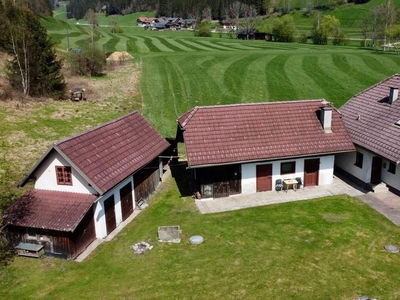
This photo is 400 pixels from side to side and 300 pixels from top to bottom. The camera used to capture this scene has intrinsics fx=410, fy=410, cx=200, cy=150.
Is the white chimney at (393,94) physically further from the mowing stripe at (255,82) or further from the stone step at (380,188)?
the mowing stripe at (255,82)

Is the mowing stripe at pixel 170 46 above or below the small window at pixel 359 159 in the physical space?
above

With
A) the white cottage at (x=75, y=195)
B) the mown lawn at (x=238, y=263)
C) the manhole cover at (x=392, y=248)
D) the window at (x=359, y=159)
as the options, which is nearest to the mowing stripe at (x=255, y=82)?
the window at (x=359, y=159)

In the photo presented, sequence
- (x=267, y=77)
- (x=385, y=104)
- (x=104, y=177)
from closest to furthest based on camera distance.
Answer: (x=104, y=177) < (x=385, y=104) < (x=267, y=77)

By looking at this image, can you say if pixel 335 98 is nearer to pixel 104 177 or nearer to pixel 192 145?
pixel 192 145

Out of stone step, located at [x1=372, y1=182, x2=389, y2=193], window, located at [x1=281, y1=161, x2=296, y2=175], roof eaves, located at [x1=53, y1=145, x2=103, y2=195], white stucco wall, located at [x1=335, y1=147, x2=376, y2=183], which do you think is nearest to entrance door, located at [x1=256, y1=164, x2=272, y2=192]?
window, located at [x1=281, y1=161, x2=296, y2=175]

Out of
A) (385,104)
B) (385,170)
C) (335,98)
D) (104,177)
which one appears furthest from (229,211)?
(335,98)

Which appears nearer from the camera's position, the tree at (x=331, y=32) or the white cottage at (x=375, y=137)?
the white cottage at (x=375, y=137)
